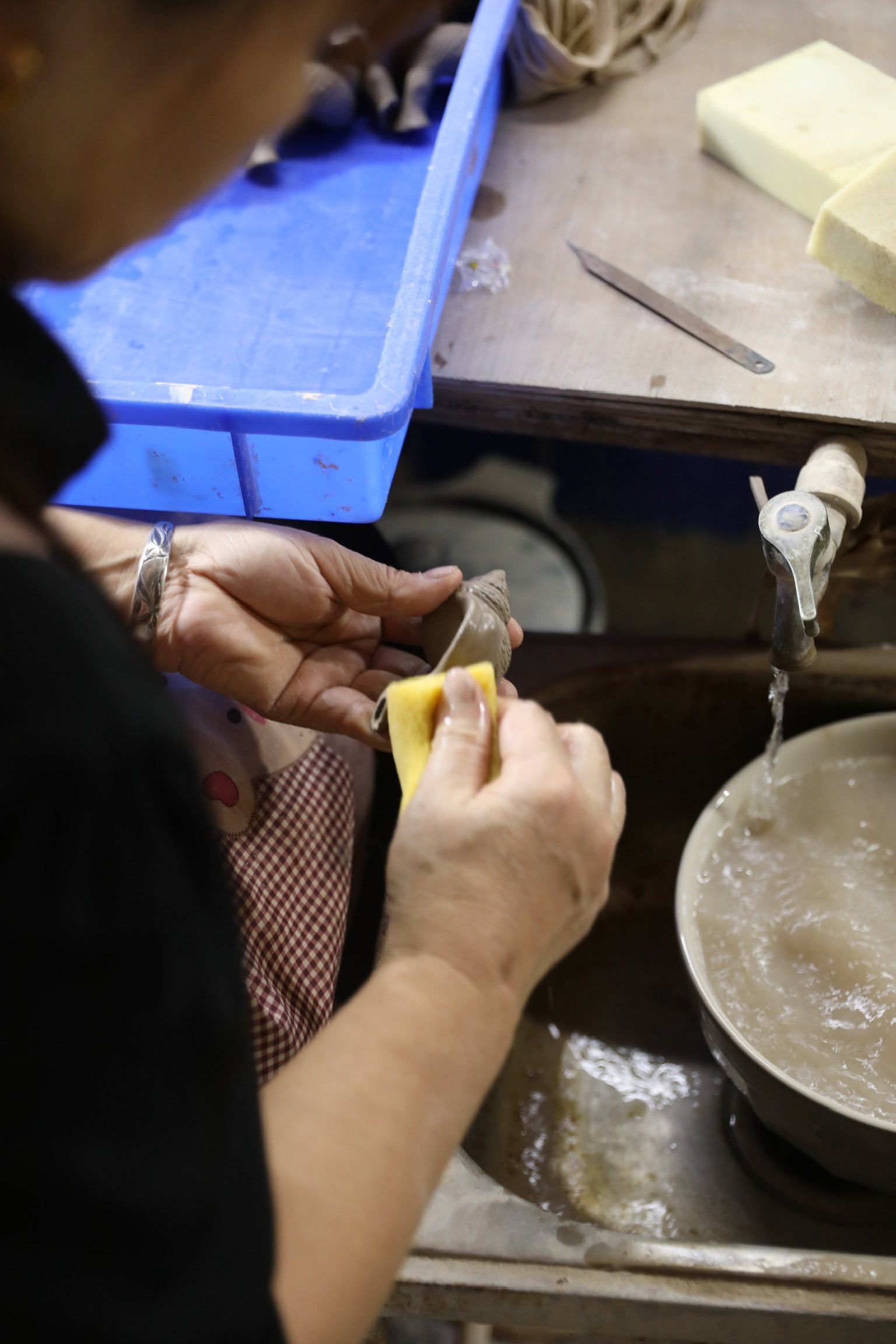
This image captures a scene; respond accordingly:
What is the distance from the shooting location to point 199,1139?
0.53m

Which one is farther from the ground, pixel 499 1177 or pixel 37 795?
pixel 37 795

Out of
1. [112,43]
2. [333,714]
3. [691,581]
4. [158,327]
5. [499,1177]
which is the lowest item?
[691,581]

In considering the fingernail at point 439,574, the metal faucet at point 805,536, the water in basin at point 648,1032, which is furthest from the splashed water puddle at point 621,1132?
the fingernail at point 439,574

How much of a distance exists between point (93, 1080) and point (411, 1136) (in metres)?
0.26

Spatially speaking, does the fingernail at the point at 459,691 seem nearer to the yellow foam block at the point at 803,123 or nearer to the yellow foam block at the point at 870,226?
the yellow foam block at the point at 870,226

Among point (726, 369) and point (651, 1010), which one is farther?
point (651, 1010)

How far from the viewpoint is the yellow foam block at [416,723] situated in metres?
0.87

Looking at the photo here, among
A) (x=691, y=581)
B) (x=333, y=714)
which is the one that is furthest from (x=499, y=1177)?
(x=691, y=581)

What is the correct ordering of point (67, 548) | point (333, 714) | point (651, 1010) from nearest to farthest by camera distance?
point (67, 548), point (333, 714), point (651, 1010)

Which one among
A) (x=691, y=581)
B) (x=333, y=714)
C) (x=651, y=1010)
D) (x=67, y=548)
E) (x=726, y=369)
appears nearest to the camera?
(x=67, y=548)

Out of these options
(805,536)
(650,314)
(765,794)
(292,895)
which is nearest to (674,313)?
(650,314)

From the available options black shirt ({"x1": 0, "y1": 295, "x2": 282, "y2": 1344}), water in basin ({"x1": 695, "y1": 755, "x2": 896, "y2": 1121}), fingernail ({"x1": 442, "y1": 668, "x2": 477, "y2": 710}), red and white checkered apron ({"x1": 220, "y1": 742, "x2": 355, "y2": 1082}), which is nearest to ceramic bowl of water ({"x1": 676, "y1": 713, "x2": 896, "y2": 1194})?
water in basin ({"x1": 695, "y1": 755, "x2": 896, "y2": 1121})

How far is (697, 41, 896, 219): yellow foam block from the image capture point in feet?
4.83

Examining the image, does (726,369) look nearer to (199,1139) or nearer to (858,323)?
(858,323)
